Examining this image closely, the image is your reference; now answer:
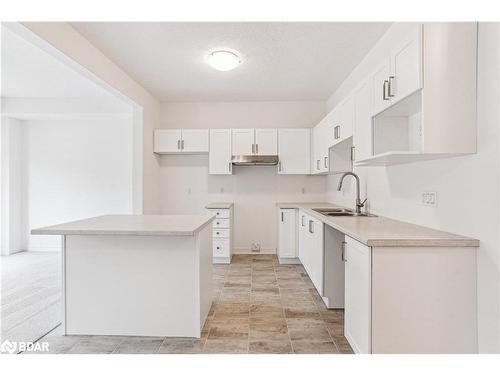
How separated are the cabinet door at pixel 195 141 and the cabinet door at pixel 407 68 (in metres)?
3.38

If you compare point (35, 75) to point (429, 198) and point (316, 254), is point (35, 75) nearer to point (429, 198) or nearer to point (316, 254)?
point (316, 254)

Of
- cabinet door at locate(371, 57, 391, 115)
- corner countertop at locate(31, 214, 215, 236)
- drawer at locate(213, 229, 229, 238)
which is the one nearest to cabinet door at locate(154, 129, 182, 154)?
→ drawer at locate(213, 229, 229, 238)

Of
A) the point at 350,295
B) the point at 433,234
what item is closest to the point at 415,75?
the point at 433,234

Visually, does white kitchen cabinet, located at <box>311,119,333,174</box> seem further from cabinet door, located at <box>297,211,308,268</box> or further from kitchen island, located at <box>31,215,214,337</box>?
kitchen island, located at <box>31,215,214,337</box>

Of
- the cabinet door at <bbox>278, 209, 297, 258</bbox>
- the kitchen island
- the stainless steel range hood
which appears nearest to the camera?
the kitchen island

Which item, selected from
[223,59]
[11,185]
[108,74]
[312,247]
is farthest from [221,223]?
[11,185]

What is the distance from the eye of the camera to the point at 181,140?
495 centimetres

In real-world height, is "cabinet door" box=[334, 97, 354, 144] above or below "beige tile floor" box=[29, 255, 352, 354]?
above

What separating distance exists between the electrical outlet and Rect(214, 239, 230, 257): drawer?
2.98 m

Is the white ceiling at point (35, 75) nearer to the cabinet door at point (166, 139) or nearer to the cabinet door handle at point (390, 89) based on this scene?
the cabinet door at point (166, 139)

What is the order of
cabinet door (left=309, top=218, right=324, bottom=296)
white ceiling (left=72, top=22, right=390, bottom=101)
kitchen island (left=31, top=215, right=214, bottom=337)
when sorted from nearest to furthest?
1. kitchen island (left=31, top=215, right=214, bottom=337)
2. white ceiling (left=72, top=22, right=390, bottom=101)
3. cabinet door (left=309, top=218, right=324, bottom=296)

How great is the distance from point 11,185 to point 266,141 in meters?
4.53

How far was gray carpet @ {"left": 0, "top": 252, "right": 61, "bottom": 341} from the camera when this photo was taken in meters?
2.45

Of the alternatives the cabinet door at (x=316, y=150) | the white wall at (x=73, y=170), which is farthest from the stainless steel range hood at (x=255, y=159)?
the white wall at (x=73, y=170)
